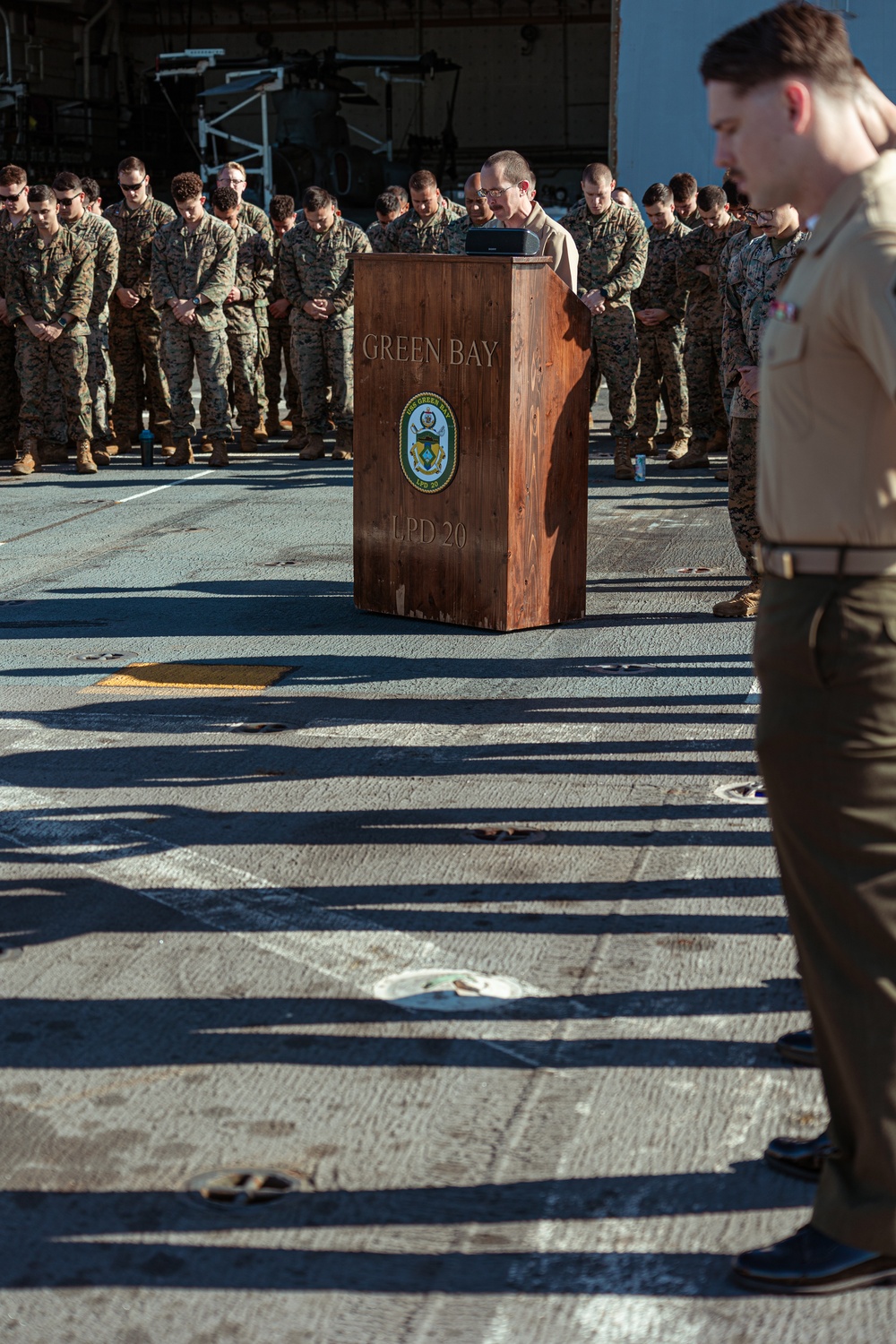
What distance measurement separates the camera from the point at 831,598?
2326 mm

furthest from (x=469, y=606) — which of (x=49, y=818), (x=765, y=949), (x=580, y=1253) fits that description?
(x=580, y=1253)

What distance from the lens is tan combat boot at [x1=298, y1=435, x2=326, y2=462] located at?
12664mm

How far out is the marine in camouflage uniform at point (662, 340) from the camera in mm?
12156

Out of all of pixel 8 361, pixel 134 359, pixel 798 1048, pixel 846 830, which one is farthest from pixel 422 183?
pixel 846 830

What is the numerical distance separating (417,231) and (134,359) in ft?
8.82

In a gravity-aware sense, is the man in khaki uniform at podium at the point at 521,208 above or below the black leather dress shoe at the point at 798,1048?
above

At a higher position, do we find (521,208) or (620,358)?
(521,208)

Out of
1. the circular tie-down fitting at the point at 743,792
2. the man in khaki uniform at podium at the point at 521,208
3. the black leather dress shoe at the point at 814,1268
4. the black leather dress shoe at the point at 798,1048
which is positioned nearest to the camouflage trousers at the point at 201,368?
the man in khaki uniform at podium at the point at 521,208

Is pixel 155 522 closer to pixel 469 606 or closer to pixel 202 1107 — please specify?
pixel 469 606

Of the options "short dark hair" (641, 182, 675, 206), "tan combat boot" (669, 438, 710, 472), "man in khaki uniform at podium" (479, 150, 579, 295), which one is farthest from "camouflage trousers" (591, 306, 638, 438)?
"man in khaki uniform at podium" (479, 150, 579, 295)

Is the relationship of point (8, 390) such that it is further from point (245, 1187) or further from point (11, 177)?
point (245, 1187)

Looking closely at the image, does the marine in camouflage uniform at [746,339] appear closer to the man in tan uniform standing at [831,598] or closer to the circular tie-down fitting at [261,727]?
the circular tie-down fitting at [261,727]

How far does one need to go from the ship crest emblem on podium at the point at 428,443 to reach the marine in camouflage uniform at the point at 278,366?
7.04 m

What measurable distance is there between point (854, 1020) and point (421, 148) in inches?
1351
